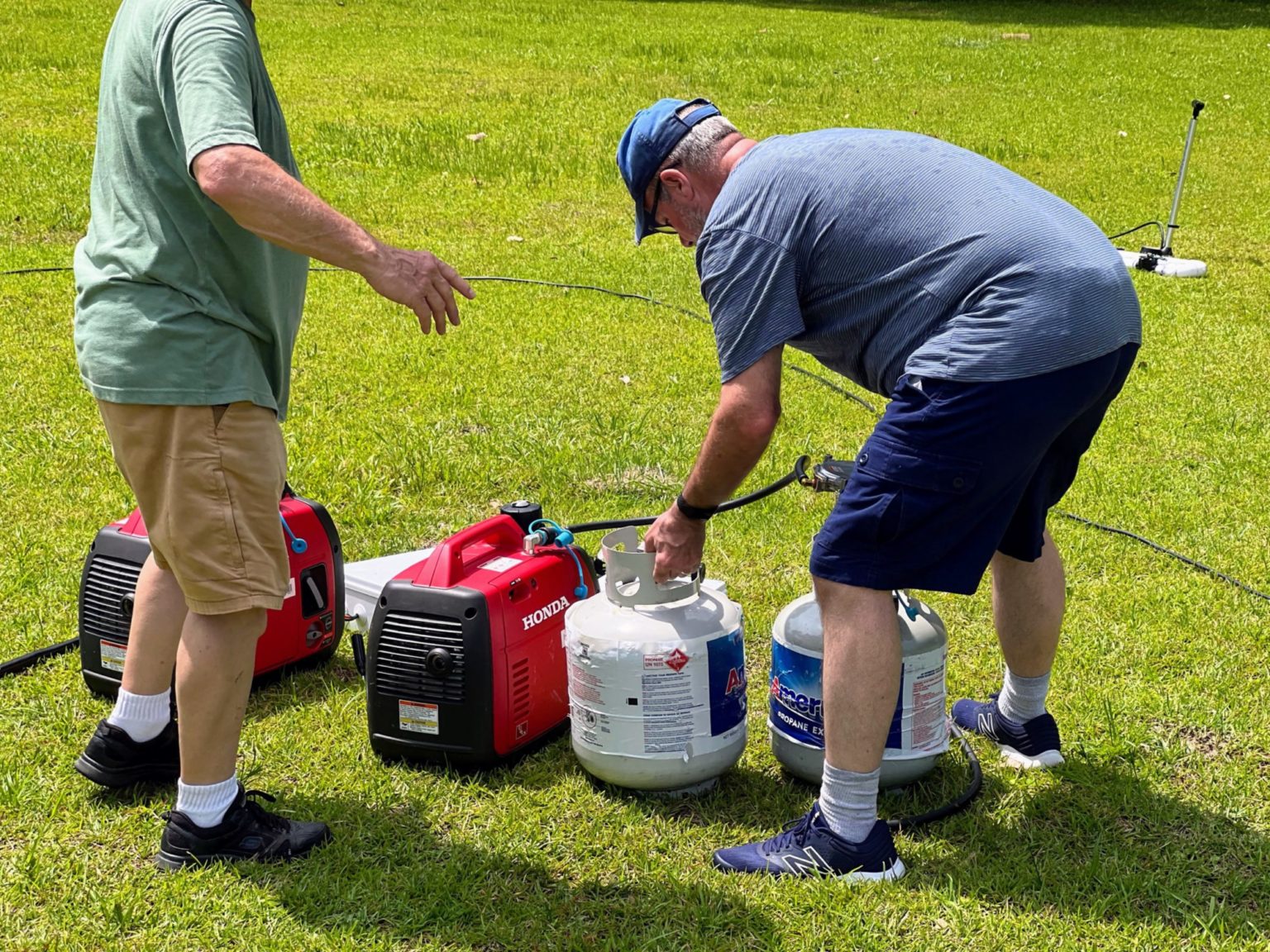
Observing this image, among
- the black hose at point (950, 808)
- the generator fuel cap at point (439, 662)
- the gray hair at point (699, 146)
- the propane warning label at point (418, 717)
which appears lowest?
the black hose at point (950, 808)

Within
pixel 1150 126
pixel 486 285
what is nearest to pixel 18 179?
pixel 486 285

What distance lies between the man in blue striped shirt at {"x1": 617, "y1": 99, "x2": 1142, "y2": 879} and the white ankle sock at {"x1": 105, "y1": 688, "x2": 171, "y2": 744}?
1338 millimetres

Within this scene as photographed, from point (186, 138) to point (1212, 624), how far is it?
3.02m

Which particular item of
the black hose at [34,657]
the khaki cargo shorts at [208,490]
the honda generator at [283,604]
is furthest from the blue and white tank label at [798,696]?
the black hose at [34,657]

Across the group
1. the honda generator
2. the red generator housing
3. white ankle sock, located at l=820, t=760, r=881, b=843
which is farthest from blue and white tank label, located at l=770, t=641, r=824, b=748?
the honda generator

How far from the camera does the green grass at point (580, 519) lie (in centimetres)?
263

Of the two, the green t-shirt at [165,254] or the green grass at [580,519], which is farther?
the green grass at [580,519]

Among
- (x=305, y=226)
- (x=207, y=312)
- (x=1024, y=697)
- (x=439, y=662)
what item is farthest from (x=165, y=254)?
(x=1024, y=697)

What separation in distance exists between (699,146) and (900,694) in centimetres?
128

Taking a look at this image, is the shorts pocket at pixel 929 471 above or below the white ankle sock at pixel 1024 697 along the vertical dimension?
above

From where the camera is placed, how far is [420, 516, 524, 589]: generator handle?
10.0ft

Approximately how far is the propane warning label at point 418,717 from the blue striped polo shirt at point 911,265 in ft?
3.71

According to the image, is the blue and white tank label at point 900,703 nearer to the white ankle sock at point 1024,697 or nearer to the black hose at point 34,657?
the white ankle sock at point 1024,697

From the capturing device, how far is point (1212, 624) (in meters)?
3.73
